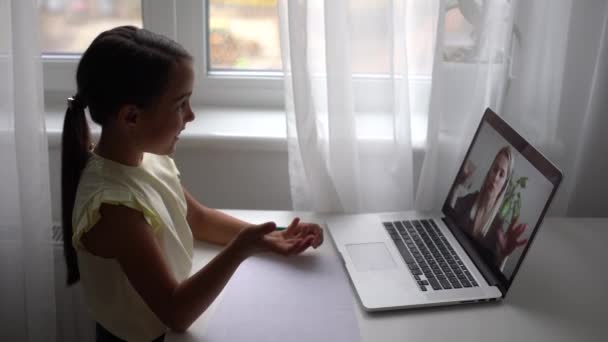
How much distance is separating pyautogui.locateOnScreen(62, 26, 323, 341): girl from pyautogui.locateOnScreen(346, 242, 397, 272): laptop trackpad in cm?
16

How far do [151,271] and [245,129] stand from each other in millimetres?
617

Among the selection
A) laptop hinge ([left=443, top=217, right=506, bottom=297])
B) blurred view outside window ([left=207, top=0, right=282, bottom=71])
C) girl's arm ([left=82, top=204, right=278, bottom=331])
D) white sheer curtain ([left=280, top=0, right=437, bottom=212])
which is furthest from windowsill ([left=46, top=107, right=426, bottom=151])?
girl's arm ([left=82, top=204, right=278, bottom=331])

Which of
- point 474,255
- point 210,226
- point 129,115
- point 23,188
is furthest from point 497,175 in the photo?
point 23,188

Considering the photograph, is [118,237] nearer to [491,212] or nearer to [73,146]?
[73,146]

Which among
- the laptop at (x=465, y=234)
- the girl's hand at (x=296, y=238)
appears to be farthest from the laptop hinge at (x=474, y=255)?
the girl's hand at (x=296, y=238)

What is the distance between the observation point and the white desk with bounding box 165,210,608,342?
0.98 meters

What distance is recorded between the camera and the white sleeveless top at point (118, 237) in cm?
99

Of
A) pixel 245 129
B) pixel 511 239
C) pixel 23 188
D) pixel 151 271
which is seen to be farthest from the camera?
pixel 245 129

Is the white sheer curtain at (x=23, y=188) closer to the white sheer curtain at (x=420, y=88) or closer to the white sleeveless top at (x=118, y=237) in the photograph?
the white sleeveless top at (x=118, y=237)

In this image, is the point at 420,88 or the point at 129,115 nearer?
the point at 129,115

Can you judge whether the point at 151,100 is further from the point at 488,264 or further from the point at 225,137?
the point at 488,264

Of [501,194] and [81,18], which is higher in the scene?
[81,18]

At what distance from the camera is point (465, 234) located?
1.22 meters

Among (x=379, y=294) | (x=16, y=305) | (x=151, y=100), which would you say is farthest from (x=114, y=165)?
(x=16, y=305)
